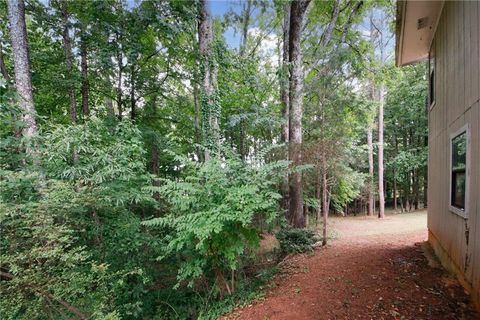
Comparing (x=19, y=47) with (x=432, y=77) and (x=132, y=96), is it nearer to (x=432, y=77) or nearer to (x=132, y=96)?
(x=132, y=96)

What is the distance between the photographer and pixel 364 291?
3.68 m

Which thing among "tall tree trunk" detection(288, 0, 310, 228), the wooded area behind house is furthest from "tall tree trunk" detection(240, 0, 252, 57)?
"tall tree trunk" detection(288, 0, 310, 228)

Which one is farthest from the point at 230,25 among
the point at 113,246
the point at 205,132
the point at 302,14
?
the point at 113,246

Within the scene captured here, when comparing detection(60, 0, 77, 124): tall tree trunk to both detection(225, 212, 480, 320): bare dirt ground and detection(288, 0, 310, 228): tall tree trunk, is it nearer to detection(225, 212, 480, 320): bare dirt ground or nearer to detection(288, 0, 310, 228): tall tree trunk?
detection(288, 0, 310, 228): tall tree trunk

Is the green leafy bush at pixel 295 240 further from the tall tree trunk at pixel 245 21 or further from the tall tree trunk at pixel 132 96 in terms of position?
the tall tree trunk at pixel 245 21

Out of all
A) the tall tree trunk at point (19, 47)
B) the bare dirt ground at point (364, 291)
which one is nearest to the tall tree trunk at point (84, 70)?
the tall tree trunk at point (19, 47)

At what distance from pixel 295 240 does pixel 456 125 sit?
4253mm

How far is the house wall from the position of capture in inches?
118

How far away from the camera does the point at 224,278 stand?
179 inches

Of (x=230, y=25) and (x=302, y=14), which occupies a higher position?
(x=230, y=25)

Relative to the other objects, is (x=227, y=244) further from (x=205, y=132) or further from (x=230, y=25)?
(x=230, y=25)

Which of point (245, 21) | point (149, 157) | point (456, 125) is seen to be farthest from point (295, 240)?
point (245, 21)

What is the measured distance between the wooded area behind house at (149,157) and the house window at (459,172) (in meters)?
2.43

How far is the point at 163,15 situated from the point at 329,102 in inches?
195
